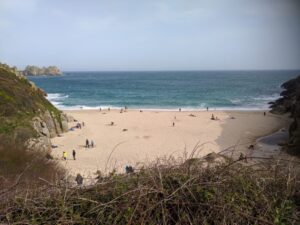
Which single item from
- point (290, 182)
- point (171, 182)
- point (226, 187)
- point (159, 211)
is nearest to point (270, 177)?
point (290, 182)

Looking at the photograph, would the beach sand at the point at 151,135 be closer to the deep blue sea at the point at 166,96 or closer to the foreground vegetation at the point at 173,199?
the deep blue sea at the point at 166,96

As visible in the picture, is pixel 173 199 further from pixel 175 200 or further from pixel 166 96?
pixel 166 96

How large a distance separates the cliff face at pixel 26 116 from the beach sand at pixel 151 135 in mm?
1444

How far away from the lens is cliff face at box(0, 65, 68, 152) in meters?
18.5

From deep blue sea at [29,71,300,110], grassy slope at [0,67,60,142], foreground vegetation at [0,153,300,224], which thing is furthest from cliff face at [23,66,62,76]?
foreground vegetation at [0,153,300,224]

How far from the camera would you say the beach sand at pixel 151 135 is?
20.5 m

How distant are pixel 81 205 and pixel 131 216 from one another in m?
0.62

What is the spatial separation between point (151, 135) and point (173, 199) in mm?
25321

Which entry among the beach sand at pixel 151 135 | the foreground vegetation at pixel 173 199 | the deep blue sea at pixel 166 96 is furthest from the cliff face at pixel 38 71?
the foreground vegetation at pixel 173 199

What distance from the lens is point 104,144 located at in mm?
24766

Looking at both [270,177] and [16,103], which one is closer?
[270,177]

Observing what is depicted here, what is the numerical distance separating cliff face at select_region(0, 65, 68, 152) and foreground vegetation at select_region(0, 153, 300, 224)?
47.7ft

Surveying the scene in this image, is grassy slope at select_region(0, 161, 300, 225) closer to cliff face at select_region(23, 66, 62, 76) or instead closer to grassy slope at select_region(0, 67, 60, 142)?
grassy slope at select_region(0, 67, 60, 142)

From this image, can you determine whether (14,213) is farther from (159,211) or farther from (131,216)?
(159,211)
